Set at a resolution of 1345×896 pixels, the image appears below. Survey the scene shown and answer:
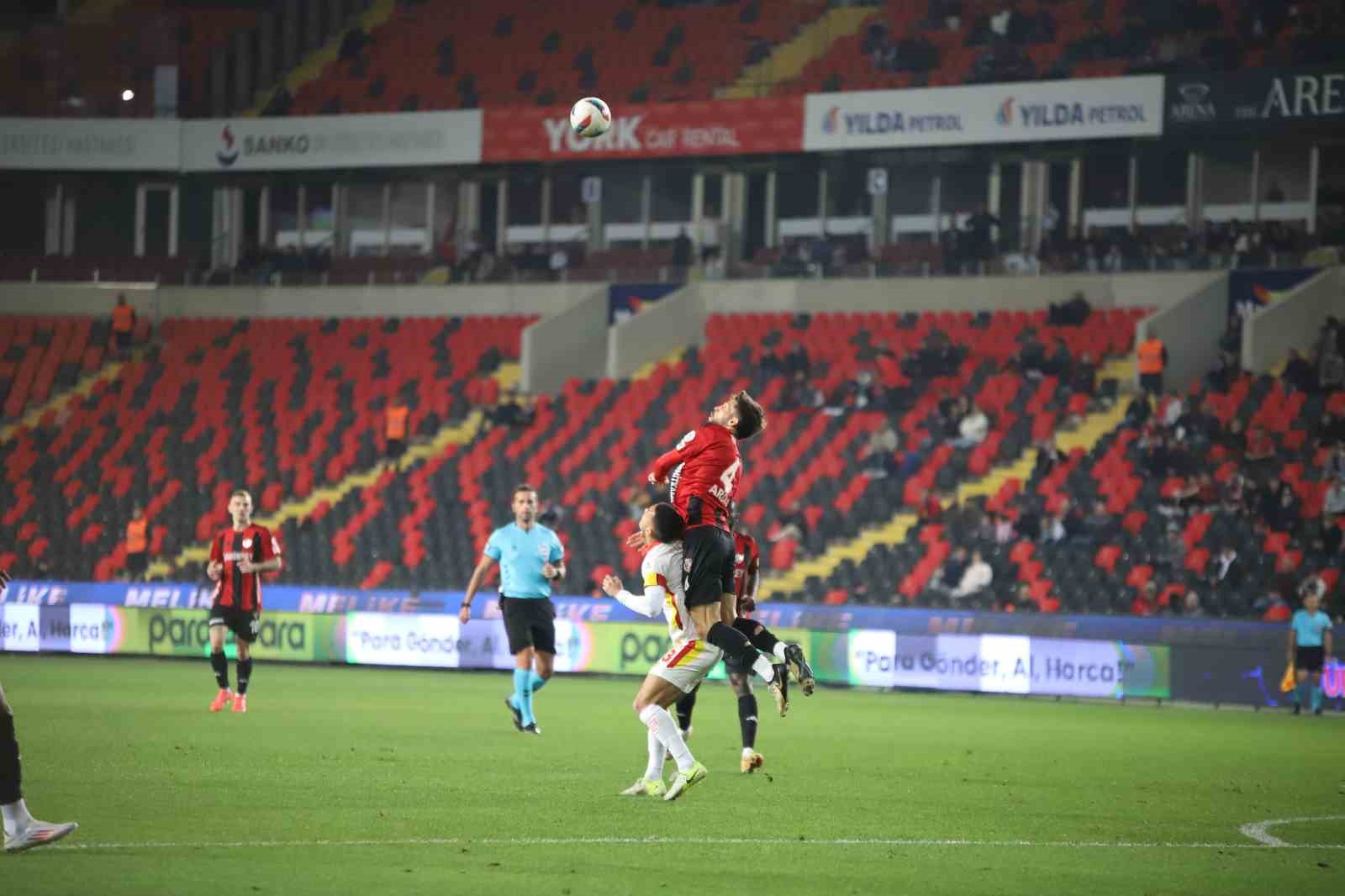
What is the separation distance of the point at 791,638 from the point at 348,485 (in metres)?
14.1

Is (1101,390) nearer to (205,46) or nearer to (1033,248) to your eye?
(1033,248)

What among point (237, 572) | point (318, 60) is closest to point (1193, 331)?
point (237, 572)

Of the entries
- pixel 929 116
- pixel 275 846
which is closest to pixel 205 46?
pixel 929 116

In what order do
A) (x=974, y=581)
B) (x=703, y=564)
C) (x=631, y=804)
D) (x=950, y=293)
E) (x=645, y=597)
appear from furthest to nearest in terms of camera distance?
(x=950, y=293) → (x=974, y=581) → (x=645, y=597) → (x=703, y=564) → (x=631, y=804)

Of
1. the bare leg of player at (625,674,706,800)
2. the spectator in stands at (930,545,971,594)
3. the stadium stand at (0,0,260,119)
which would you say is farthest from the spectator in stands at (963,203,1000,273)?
the bare leg of player at (625,674,706,800)

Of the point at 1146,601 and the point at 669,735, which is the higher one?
the point at 1146,601

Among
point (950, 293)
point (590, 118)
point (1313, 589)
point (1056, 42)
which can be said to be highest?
point (1056, 42)

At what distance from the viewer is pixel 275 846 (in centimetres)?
999

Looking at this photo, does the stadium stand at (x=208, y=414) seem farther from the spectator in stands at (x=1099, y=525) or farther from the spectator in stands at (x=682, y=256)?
the spectator in stands at (x=1099, y=525)

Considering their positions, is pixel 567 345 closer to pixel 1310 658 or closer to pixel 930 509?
pixel 930 509

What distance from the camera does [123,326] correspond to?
146 ft

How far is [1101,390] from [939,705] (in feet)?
37.9

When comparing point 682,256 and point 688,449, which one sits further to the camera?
point 682,256

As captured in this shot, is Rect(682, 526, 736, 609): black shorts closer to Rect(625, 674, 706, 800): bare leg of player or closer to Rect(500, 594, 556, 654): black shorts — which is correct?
Rect(625, 674, 706, 800): bare leg of player
